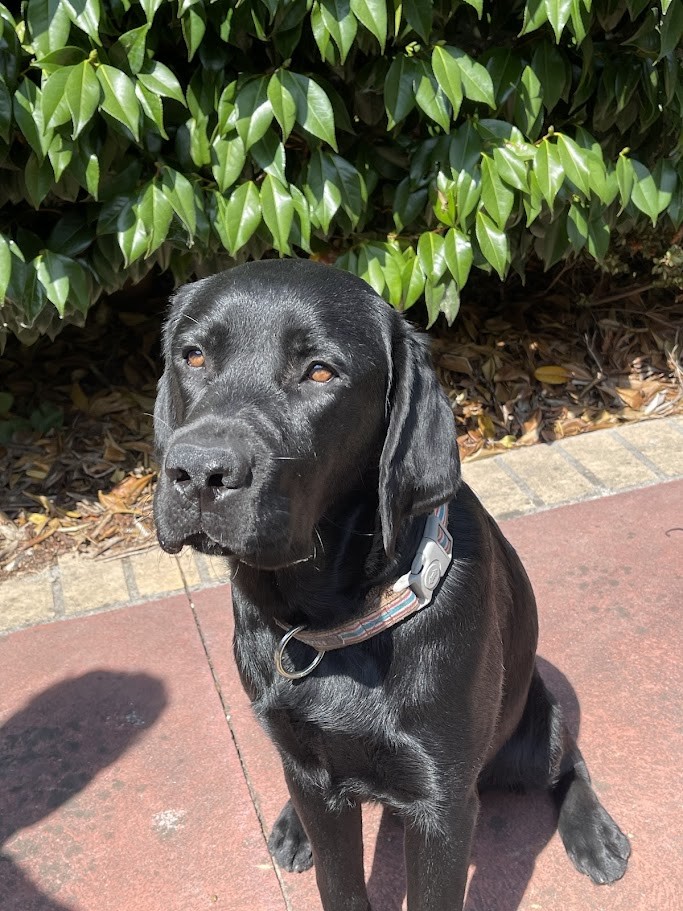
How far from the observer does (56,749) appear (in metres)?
2.91

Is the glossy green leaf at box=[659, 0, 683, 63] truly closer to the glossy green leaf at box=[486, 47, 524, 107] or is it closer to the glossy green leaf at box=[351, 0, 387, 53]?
the glossy green leaf at box=[486, 47, 524, 107]

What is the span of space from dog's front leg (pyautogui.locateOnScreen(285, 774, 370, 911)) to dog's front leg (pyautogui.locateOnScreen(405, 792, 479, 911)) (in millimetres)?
161

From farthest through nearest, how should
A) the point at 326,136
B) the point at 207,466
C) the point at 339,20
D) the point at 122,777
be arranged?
the point at 326,136 → the point at 339,20 → the point at 122,777 → the point at 207,466

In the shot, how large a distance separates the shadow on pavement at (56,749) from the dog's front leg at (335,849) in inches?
30.9

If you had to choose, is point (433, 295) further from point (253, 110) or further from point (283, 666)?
point (283, 666)

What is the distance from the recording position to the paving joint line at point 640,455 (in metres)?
4.05

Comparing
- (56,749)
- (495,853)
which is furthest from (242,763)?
(495,853)

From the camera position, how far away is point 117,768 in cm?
283

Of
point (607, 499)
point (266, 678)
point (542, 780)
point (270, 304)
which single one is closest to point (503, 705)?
point (542, 780)

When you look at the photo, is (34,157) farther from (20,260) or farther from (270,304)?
(270,304)

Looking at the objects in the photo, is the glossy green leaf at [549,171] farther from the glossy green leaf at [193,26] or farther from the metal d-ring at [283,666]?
the metal d-ring at [283,666]

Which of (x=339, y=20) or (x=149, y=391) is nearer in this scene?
(x=339, y=20)

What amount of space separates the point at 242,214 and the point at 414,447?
6.25ft

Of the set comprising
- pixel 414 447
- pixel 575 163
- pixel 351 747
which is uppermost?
pixel 414 447
